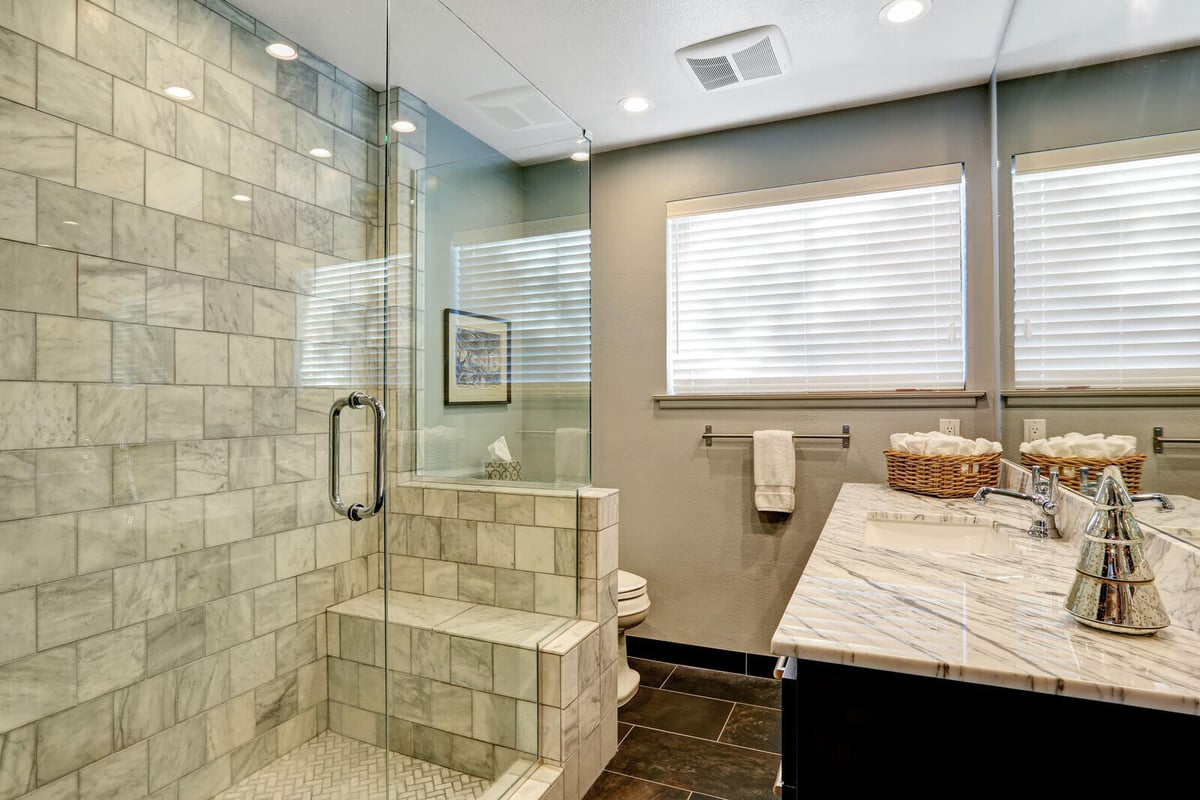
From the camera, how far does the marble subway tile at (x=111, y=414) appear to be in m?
1.41

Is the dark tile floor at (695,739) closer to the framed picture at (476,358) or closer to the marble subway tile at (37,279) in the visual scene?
the framed picture at (476,358)

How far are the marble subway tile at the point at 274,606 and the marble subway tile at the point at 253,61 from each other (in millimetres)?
1408

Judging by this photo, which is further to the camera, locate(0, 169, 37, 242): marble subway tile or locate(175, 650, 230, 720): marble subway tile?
locate(175, 650, 230, 720): marble subway tile

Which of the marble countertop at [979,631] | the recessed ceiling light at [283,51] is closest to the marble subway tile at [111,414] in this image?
the recessed ceiling light at [283,51]

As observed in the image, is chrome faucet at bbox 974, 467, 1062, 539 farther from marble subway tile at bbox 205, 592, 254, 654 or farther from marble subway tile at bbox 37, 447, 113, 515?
marble subway tile at bbox 37, 447, 113, 515

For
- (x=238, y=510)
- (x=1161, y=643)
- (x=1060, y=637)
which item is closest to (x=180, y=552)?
(x=238, y=510)

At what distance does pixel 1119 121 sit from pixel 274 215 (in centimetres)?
205

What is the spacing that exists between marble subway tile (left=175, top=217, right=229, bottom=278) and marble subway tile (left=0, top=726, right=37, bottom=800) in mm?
1063

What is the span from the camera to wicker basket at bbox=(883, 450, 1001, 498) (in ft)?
7.06

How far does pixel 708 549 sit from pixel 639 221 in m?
1.61

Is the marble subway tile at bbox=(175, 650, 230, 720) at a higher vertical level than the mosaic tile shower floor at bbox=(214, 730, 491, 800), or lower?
higher

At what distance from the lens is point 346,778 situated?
5.69 feet

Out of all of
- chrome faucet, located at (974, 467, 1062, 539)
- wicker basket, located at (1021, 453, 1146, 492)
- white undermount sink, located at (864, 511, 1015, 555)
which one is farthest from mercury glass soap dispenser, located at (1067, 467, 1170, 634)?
white undermount sink, located at (864, 511, 1015, 555)

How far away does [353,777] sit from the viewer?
A: 1738 millimetres
